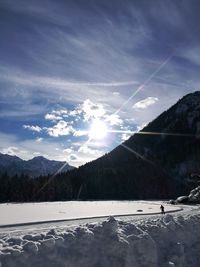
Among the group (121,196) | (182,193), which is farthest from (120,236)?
(182,193)

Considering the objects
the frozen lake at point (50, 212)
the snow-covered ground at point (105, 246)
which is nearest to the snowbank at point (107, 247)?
the snow-covered ground at point (105, 246)

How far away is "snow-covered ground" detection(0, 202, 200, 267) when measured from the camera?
49.4 feet

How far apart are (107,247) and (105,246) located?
0.11 metres

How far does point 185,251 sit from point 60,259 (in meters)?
10.7

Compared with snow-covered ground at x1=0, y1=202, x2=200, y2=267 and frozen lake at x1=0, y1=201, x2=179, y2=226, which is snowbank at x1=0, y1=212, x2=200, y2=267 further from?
frozen lake at x1=0, y1=201, x2=179, y2=226

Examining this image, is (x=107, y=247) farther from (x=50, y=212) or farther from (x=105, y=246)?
(x=50, y=212)

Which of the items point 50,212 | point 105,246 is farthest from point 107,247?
point 50,212

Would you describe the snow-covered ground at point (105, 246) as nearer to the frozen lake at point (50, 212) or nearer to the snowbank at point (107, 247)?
the snowbank at point (107, 247)

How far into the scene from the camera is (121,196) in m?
166

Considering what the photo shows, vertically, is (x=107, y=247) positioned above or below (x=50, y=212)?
below

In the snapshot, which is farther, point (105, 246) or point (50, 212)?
point (50, 212)

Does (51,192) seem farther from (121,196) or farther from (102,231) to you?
(102,231)

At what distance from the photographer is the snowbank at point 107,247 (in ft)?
49.3

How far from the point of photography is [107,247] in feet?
59.2
